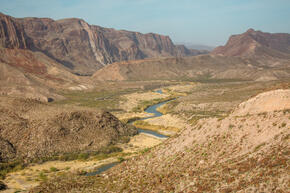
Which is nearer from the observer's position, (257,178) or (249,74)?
(257,178)

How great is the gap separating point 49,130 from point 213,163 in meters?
31.2

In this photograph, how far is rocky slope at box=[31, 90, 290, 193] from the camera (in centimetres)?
2145

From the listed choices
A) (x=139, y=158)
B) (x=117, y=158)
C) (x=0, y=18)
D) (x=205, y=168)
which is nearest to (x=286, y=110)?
(x=205, y=168)

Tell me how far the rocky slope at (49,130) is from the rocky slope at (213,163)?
12652 millimetres

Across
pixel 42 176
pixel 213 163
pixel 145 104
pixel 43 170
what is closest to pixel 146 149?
pixel 43 170

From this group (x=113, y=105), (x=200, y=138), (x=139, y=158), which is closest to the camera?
(x=200, y=138)

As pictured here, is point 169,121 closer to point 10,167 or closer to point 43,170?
point 43,170

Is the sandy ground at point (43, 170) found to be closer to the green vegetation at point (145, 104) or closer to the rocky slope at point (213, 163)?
the rocky slope at point (213, 163)

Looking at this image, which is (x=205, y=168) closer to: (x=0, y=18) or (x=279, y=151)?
(x=279, y=151)

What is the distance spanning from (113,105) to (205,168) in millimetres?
79543

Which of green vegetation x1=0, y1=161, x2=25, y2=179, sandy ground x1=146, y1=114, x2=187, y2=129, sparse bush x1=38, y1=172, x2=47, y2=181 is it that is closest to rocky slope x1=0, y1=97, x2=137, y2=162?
green vegetation x1=0, y1=161, x2=25, y2=179

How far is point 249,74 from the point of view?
195 m

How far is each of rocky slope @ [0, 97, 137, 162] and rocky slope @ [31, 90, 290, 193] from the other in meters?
12.7

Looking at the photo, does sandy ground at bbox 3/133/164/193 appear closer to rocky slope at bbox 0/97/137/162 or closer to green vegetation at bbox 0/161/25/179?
green vegetation at bbox 0/161/25/179
